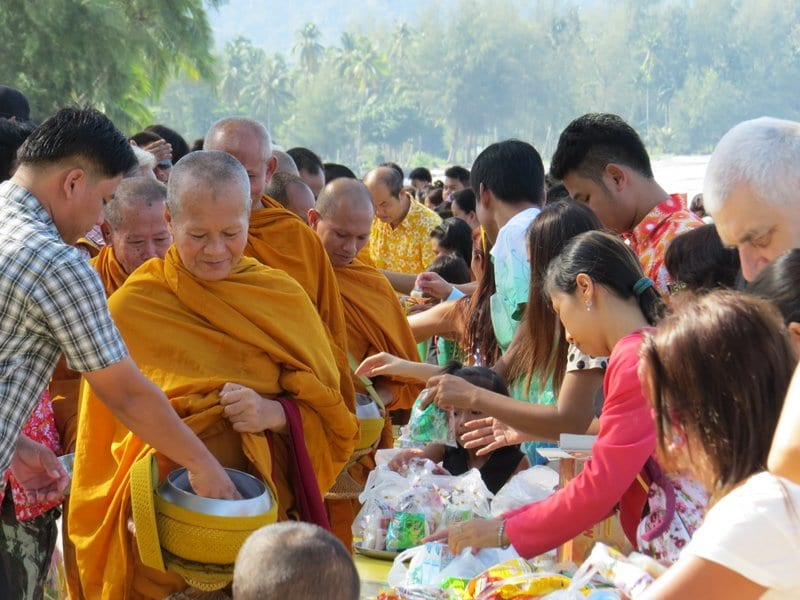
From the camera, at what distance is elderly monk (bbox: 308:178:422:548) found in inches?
188

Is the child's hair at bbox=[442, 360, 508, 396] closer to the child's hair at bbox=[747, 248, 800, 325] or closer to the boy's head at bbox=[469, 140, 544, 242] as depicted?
the boy's head at bbox=[469, 140, 544, 242]

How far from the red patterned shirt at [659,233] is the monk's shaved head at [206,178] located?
1452mm

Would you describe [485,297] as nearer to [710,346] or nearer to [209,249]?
[209,249]

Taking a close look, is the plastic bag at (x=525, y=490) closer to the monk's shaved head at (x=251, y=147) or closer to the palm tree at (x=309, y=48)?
the monk's shaved head at (x=251, y=147)

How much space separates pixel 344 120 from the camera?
110m

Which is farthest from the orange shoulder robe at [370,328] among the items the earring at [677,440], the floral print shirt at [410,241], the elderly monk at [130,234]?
the floral print shirt at [410,241]

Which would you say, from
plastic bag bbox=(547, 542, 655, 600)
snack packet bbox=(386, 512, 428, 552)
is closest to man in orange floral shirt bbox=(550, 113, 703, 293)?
snack packet bbox=(386, 512, 428, 552)

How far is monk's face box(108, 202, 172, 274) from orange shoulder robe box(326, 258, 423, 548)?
0.88 m

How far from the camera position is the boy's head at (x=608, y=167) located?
14.8 ft

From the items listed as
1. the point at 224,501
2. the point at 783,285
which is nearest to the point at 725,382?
the point at 783,285

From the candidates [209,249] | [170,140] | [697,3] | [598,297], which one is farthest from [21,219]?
[697,3]

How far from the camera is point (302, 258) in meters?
4.44

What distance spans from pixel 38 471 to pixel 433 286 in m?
2.57

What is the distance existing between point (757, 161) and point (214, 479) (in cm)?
165
